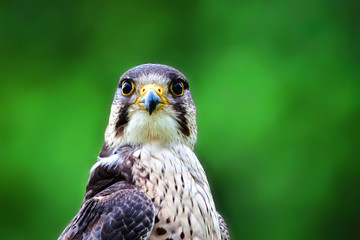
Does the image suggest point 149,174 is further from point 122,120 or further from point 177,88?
point 177,88

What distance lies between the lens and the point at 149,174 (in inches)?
147

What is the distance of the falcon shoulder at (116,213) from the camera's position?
344 cm

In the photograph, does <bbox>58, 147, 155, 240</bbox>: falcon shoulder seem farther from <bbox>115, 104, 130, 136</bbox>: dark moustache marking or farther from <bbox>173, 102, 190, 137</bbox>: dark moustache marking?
<bbox>173, 102, 190, 137</bbox>: dark moustache marking

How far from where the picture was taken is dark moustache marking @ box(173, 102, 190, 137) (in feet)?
13.3

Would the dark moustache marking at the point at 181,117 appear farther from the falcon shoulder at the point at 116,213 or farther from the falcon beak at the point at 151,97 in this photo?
the falcon shoulder at the point at 116,213

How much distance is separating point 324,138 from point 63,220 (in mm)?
2780

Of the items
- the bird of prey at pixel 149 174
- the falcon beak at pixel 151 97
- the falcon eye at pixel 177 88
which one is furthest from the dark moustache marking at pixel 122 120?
the falcon eye at pixel 177 88

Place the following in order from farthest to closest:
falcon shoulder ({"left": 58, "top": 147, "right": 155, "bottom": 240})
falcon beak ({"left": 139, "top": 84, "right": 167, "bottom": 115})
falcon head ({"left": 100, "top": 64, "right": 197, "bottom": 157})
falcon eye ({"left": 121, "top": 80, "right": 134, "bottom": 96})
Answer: falcon eye ({"left": 121, "top": 80, "right": 134, "bottom": 96}), falcon head ({"left": 100, "top": 64, "right": 197, "bottom": 157}), falcon beak ({"left": 139, "top": 84, "right": 167, "bottom": 115}), falcon shoulder ({"left": 58, "top": 147, "right": 155, "bottom": 240})

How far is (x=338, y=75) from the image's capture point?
7.79 metres

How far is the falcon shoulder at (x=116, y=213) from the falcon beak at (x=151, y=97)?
314mm

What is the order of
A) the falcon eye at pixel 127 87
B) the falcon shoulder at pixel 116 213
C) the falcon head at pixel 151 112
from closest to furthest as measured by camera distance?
the falcon shoulder at pixel 116 213 < the falcon head at pixel 151 112 < the falcon eye at pixel 127 87

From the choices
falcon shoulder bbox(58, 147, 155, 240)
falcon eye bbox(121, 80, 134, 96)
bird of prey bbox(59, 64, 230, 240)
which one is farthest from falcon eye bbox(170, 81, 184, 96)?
falcon shoulder bbox(58, 147, 155, 240)

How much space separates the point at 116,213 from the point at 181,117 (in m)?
0.81

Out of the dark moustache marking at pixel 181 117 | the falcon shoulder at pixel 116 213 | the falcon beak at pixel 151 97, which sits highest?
the falcon beak at pixel 151 97
